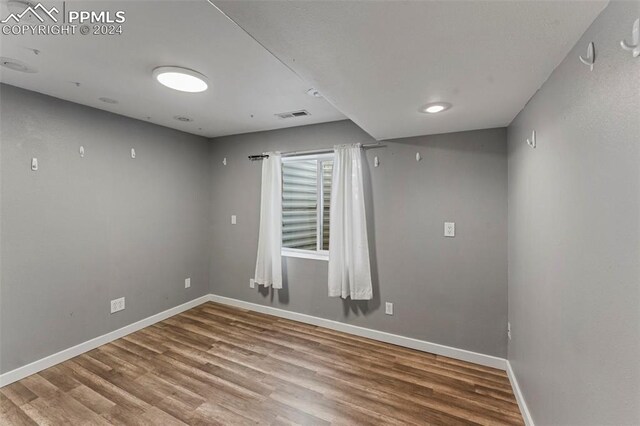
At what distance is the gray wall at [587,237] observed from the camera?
0.85 meters

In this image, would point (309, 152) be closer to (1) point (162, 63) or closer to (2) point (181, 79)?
(2) point (181, 79)

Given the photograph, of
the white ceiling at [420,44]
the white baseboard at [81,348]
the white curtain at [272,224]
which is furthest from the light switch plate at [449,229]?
the white baseboard at [81,348]

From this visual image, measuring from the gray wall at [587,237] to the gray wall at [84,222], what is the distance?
3.74 metres

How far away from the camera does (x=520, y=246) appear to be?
80.9 inches

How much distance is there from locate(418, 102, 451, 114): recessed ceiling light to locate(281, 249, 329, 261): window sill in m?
1.99

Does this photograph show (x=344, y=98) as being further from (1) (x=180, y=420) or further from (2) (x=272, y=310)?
(2) (x=272, y=310)

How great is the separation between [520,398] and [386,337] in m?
1.23

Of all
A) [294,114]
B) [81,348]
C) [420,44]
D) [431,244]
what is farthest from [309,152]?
[81,348]

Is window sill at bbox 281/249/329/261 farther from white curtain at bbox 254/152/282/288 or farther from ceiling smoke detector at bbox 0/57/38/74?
ceiling smoke detector at bbox 0/57/38/74

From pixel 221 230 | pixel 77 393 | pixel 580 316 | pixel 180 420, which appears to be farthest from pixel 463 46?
pixel 221 230

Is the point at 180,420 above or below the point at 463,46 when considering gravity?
below

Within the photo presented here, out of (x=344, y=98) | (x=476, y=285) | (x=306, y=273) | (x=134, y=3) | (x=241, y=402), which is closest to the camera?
(x=134, y=3)

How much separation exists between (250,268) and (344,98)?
9.09 feet

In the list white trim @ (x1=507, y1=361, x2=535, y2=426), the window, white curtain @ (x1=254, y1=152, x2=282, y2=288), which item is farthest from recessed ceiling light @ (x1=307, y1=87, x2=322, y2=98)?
white trim @ (x1=507, y1=361, x2=535, y2=426)
